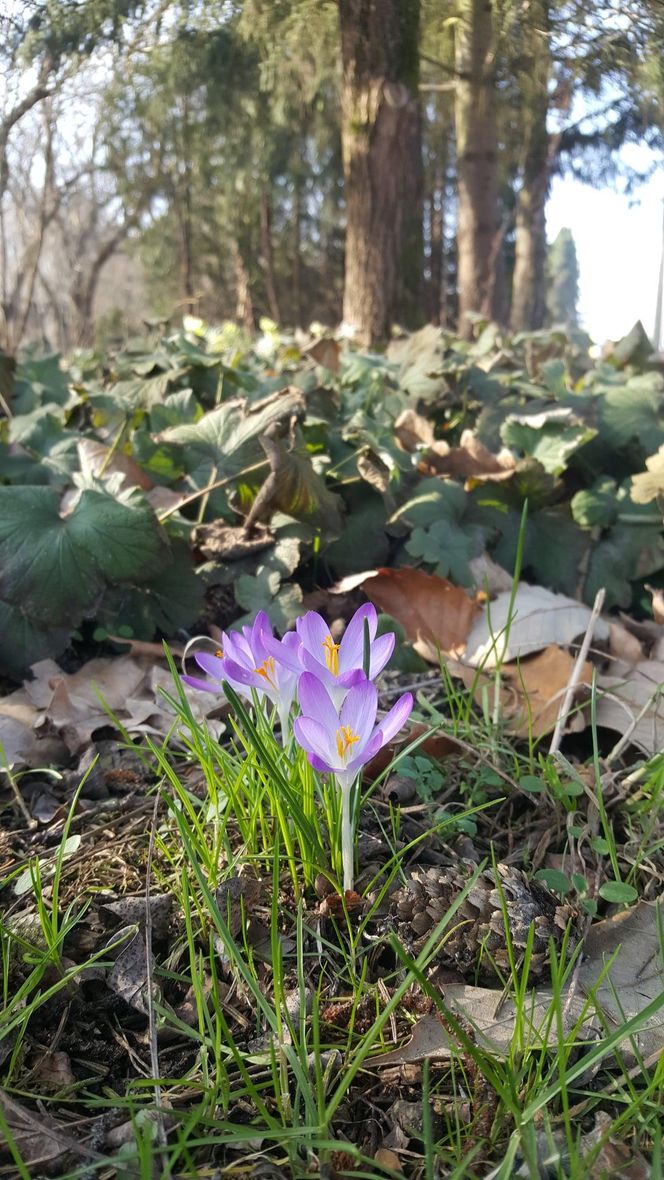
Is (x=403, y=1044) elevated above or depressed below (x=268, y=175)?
below

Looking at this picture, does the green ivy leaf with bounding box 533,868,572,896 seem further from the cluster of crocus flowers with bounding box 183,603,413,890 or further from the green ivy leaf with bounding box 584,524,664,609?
the green ivy leaf with bounding box 584,524,664,609

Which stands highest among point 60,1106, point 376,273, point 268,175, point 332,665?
→ point 268,175

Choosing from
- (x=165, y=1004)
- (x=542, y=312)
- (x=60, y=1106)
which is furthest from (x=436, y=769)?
(x=542, y=312)

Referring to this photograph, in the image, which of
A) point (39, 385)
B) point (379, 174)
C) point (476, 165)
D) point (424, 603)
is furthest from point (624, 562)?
point (476, 165)

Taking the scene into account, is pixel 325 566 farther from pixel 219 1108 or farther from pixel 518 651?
pixel 219 1108

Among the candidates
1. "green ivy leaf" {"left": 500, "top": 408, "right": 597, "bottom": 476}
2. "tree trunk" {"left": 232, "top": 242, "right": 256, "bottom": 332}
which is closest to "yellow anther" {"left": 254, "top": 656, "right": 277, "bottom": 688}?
"green ivy leaf" {"left": 500, "top": 408, "right": 597, "bottom": 476}
